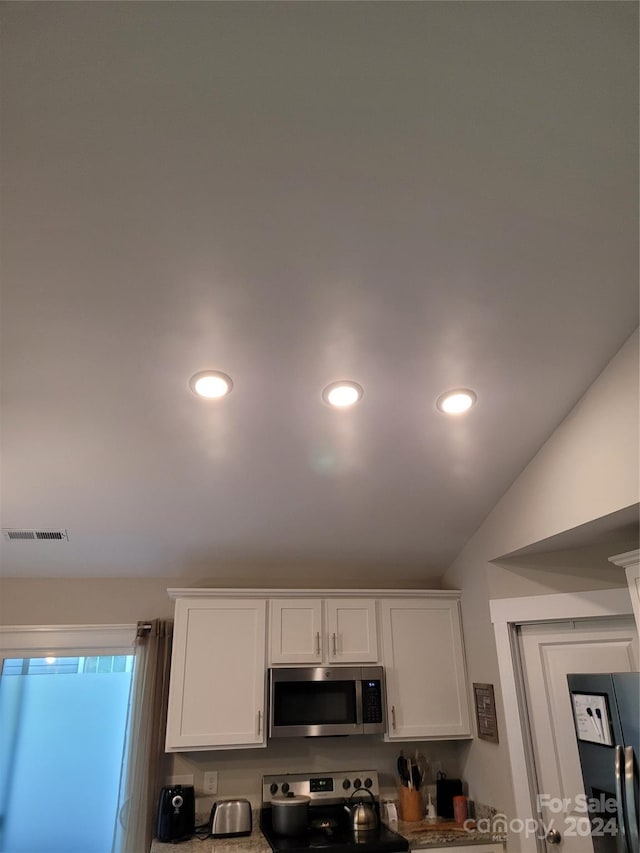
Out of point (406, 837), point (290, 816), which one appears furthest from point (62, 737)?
point (406, 837)

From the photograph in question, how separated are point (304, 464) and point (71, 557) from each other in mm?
1690

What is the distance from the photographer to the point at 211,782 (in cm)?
347

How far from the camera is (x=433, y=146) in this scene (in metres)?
1.59

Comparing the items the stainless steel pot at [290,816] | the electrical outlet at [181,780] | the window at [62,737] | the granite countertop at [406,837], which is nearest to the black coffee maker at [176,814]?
the granite countertop at [406,837]

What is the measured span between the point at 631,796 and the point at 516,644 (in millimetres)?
1194

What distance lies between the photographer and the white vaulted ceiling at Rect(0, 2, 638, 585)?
1354 mm

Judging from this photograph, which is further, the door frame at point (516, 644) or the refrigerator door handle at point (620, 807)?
the door frame at point (516, 644)

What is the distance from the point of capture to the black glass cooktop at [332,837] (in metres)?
2.93

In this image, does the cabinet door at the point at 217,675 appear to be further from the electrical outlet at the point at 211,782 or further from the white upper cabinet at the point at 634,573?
the white upper cabinet at the point at 634,573

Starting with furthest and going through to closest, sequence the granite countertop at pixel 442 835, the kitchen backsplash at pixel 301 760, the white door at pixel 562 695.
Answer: the kitchen backsplash at pixel 301 760
the granite countertop at pixel 442 835
the white door at pixel 562 695

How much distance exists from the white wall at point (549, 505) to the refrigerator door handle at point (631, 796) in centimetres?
94

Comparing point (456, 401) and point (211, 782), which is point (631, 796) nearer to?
point (456, 401)

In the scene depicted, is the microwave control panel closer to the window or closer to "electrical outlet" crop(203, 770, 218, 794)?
"electrical outlet" crop(203, 770, 218, 794)

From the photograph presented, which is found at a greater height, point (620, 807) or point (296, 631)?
point (296, 631)
